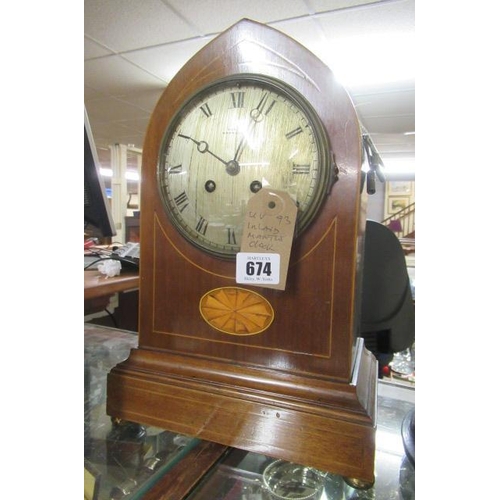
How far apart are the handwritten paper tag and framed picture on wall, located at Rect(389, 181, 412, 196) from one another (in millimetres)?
10279

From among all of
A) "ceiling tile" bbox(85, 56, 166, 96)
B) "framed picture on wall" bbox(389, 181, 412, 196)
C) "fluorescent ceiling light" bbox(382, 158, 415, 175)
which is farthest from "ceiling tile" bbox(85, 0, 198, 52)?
"framed picture on wall" bbox(389, 181, 412, 196)

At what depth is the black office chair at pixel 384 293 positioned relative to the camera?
4.00ft

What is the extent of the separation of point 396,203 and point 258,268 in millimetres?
10185

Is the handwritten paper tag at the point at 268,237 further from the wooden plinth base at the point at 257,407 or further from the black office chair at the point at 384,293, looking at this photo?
the black office chair at the point at 384,293

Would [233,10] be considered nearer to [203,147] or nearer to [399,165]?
[203,147]

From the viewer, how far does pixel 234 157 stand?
58 centimetres

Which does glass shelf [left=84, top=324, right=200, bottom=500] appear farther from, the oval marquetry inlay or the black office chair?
the black office chair

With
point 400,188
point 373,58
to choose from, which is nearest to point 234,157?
point 373,58

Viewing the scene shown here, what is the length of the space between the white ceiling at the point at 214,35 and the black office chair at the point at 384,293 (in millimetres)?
1429
